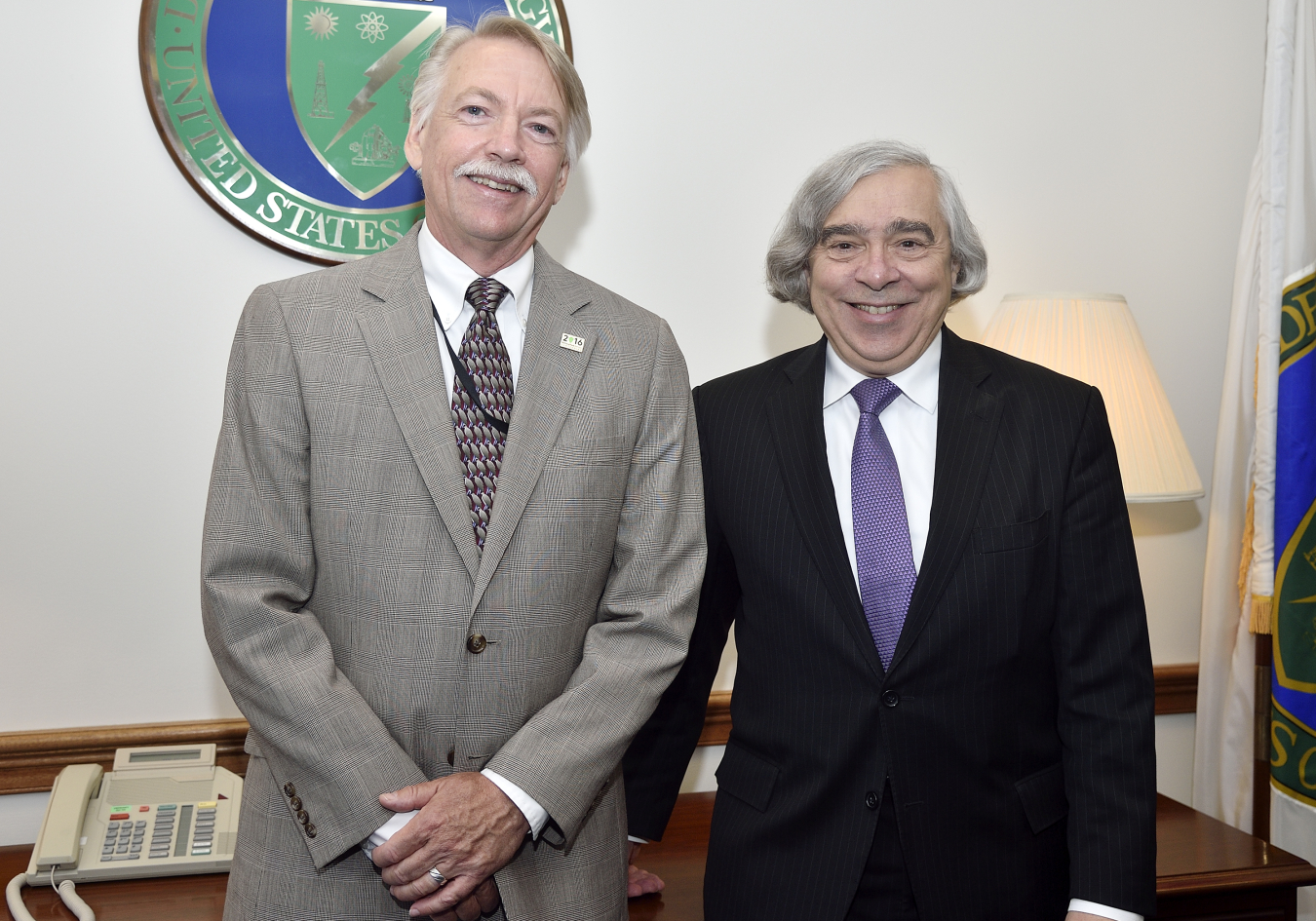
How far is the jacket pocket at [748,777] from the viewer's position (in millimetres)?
1547

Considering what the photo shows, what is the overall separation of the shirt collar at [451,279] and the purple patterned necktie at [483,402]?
19 mm

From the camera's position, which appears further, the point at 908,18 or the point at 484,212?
the point at 908,18

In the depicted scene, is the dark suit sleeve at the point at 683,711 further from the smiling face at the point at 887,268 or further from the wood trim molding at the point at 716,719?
the wood trim molding at the point at 716,719

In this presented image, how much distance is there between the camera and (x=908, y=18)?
2.46m

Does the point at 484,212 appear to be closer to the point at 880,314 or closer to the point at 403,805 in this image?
the point at 880,314

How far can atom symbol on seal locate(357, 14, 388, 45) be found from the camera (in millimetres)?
2152

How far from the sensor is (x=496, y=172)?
1479 millimetres

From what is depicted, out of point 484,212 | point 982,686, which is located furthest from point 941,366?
point 484,212

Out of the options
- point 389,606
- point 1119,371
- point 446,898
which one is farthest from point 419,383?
point 1119,371

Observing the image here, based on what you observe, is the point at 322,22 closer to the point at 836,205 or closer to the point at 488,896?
the point at 836,205

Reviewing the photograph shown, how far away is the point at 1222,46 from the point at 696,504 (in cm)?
206

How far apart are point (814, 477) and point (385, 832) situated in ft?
2.55

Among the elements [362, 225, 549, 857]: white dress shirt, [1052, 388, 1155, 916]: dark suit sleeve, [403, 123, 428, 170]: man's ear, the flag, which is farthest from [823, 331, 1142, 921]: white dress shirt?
the flag

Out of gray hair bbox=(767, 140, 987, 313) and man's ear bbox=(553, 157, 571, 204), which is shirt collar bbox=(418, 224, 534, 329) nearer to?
→ man's ear bbox=(553, 157, 571, 204)
